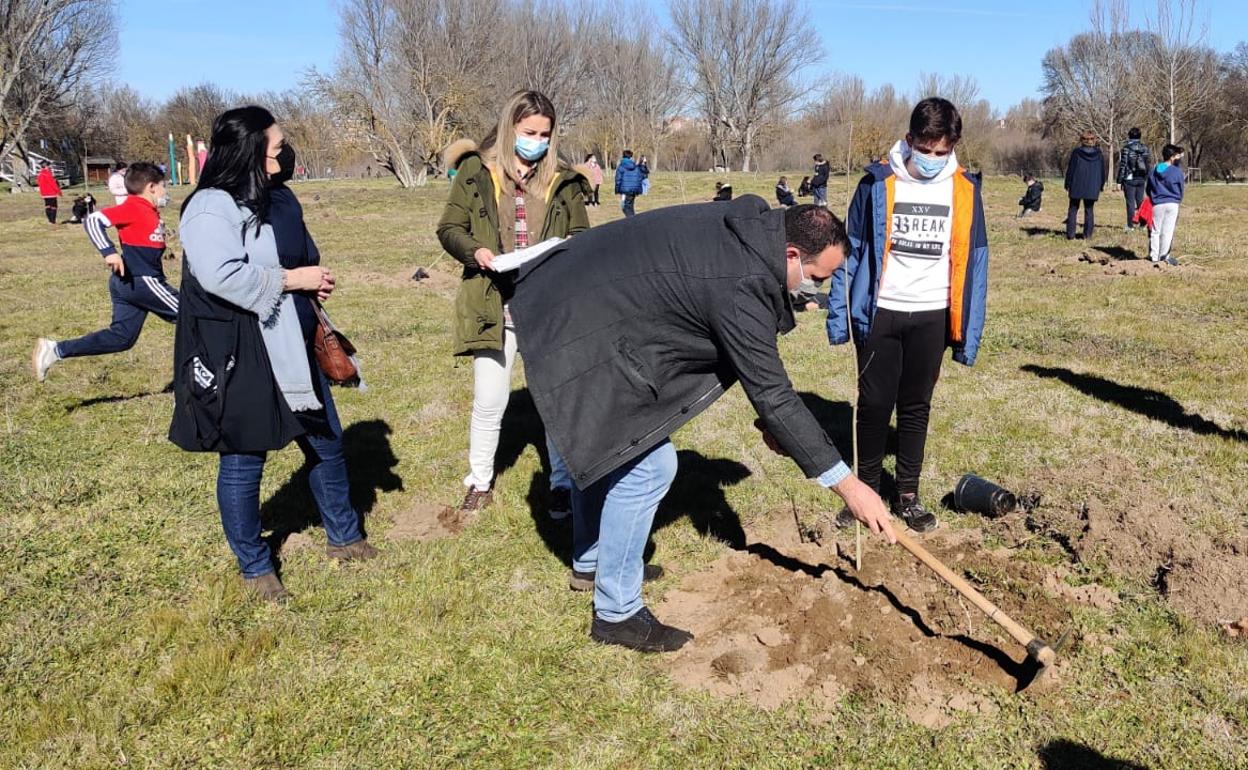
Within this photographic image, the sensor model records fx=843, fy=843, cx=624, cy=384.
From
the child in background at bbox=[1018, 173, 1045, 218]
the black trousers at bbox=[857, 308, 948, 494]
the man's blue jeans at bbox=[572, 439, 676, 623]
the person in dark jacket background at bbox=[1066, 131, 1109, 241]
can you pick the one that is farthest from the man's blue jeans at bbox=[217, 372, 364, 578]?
the child in background at bbox=[1018, 173, 1045, 218]

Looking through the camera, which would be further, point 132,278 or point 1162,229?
point 1162,229

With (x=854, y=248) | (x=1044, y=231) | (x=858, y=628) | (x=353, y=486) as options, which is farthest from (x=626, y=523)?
(x=1044, y=231)

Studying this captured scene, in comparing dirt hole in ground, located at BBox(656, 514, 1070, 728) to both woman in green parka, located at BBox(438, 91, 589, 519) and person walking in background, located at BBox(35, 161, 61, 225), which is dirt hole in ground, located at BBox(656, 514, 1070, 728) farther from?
person walking in background, located at BBox(35, 161, 61, 225)

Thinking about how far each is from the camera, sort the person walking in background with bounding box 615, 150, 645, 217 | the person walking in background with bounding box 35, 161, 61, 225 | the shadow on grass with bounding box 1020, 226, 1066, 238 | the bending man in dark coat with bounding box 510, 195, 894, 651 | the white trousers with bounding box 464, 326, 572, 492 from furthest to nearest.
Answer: the person walking in background with bounding box 35, 161, 61, 225 → the person walking in background with bounding box 615, 150, 645, 217 → the shadow on grass with bounding box 1020, 226, 1066, 238 → the white trousers with bounding box 464, 326, 572, 492 → the bending man in dark coat with bounding box 510, 195, 894, 651

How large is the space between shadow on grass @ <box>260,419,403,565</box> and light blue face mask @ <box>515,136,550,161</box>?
202 centimetres

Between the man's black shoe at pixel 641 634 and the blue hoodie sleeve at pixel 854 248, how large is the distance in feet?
5.70

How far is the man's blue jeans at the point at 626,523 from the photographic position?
326 centimetres

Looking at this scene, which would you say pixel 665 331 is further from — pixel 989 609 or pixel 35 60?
pixel 35 60

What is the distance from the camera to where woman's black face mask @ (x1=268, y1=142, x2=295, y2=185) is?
347 centimetres

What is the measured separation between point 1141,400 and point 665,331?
17.0ft

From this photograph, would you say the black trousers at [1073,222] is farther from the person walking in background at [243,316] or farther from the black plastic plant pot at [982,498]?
the person walking in background at [243,316]

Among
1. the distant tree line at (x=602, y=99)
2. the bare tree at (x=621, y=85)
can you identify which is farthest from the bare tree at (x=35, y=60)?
the bare tree at (x=621, y=85)

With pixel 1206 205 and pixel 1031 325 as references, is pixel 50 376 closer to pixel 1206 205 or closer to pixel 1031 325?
pixel 1031 325

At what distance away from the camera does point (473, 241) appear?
13.6ft
